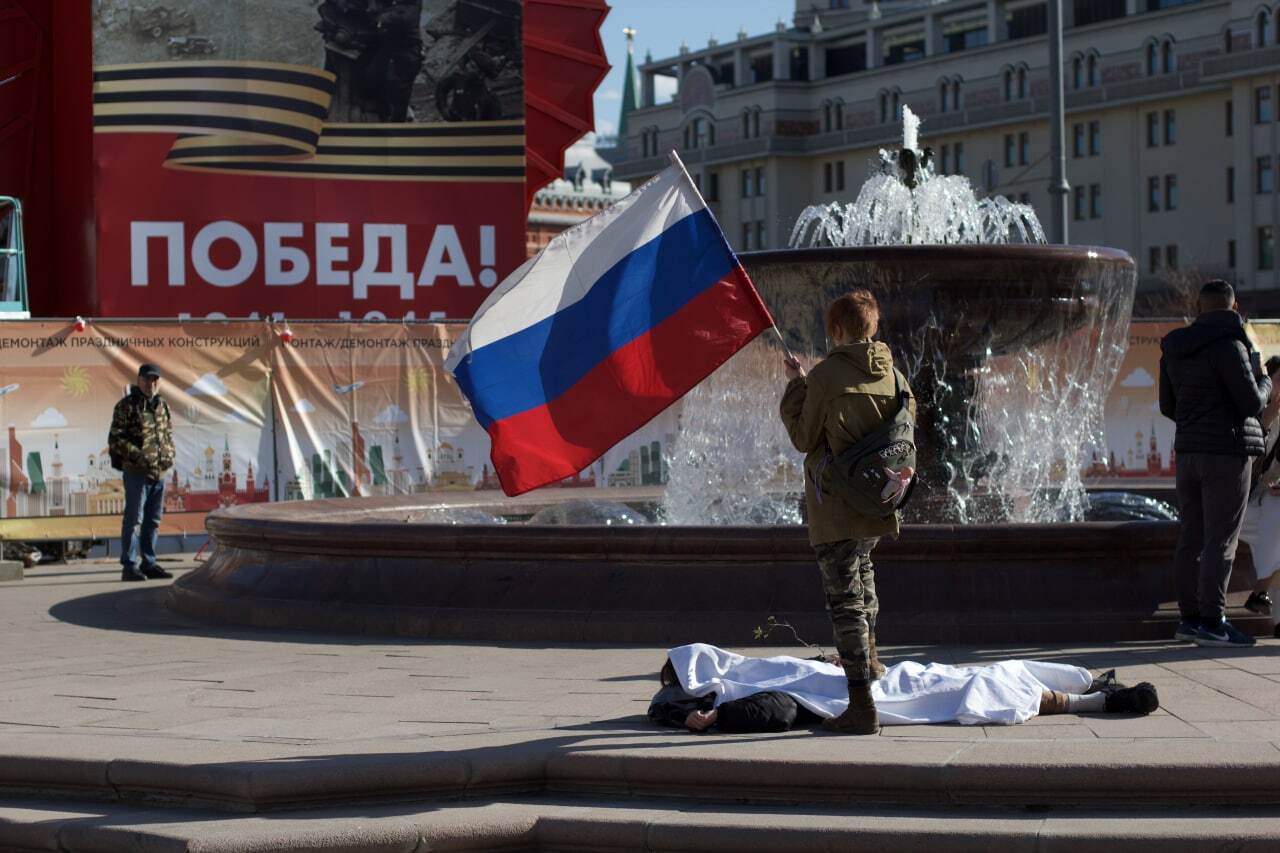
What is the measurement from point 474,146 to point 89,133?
4736mm

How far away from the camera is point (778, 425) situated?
44.3 ft

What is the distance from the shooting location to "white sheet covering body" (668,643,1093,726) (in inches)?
278

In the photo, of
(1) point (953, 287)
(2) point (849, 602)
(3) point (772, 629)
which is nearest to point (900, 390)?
(2) point (849, 602)

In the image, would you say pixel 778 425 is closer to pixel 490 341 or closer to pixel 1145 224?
pixel 490 341

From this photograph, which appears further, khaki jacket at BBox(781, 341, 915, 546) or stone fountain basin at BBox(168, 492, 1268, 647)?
stone fountain basin at BBox(168, 492, 1268, 647)

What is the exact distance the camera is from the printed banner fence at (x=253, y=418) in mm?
18031

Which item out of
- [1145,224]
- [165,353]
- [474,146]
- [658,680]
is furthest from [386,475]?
[1145,224]

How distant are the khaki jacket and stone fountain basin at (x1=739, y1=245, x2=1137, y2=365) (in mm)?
4890

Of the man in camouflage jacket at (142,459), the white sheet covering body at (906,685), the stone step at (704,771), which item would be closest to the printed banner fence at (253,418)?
the man in camouflage jacket at (142,459)

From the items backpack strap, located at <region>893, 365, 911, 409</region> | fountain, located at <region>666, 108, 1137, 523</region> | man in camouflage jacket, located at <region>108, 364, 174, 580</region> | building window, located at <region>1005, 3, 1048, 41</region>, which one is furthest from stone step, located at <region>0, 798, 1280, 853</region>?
building window, located at <region>1005, 3, 1048, 41</region>

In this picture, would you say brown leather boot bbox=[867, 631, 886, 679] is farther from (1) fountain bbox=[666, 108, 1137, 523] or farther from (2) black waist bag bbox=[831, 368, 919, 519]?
(1) fountain bbox=[666, 108, 1137, 523]

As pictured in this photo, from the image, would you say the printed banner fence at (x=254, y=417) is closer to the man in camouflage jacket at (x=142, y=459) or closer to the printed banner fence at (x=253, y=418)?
the printed banner fence at (x=253, y=418)

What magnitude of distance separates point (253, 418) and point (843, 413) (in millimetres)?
13247

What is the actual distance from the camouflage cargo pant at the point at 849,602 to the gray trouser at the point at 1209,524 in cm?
270
